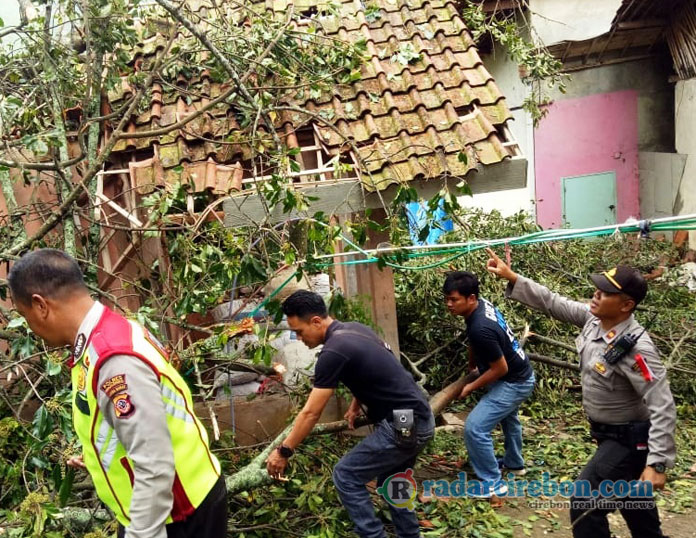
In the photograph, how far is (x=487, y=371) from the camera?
507cm

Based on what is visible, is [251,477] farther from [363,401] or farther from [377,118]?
[377,118]

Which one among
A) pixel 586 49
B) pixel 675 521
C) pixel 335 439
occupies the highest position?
pixel 586 49

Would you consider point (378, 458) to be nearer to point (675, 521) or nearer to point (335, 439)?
point (335, 439)

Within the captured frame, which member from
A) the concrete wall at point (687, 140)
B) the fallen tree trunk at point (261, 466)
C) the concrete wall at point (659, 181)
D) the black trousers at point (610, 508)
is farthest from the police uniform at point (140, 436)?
the concrete wall at point (659, 181)

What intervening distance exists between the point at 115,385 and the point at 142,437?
196 mm

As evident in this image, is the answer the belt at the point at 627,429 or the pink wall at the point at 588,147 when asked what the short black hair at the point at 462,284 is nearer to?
the belt at the point at 627,429

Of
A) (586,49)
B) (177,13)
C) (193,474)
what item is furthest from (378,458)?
(586,49)

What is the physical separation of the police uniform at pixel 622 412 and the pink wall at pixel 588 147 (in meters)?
10.2

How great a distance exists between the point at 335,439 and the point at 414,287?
2.54m

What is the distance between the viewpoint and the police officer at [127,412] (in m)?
2.17

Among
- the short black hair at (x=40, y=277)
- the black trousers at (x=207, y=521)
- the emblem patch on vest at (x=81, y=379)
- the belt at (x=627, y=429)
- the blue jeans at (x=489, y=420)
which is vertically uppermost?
the short black hair at (x=40, y=277)

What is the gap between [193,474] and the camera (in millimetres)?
2441

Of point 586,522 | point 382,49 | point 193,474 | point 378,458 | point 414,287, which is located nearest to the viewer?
point 193,474

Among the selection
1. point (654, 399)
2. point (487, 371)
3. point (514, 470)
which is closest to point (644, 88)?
point (514, 470)
